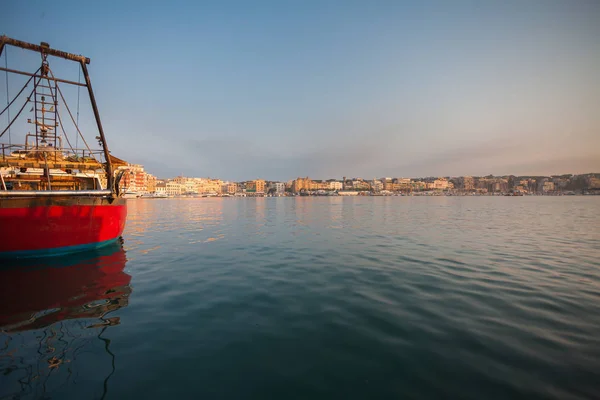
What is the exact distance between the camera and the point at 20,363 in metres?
4.63

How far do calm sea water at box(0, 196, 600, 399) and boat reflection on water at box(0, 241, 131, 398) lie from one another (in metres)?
0.03

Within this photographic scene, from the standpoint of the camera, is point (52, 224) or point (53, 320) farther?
point (52, 224)

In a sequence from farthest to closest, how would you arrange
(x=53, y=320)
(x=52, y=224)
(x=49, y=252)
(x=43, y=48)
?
(x=43, y=48)
(x=49, y=252)
(x=52, y=224)
(x=53, y=320)

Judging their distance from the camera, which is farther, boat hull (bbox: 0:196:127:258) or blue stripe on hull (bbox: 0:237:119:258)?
blue stripe on hull (bbox: 0:237:119:258)

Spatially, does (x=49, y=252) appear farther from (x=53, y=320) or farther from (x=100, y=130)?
(x=53, y=320)

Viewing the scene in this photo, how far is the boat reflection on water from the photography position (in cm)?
432

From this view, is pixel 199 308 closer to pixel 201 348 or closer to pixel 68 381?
pixel 201 348

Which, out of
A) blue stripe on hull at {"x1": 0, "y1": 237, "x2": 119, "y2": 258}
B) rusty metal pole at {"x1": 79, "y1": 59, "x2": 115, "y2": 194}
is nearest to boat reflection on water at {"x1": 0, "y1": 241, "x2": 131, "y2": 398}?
blue stripe on hull at {"x1": 0, "y1": 237, "x2": 119, "y2": 258}

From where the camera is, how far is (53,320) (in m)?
6.34

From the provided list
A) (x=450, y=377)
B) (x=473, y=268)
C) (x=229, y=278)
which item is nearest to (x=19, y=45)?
(x=229, y=278)

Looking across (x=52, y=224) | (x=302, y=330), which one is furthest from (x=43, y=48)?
(x=302, y=330)

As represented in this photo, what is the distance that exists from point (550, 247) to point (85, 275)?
23235 millimetres

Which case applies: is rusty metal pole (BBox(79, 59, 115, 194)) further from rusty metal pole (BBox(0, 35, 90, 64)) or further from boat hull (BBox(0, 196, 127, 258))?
boat hull (BBox(0, 196, 127, 258))

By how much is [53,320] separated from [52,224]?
8.57m
